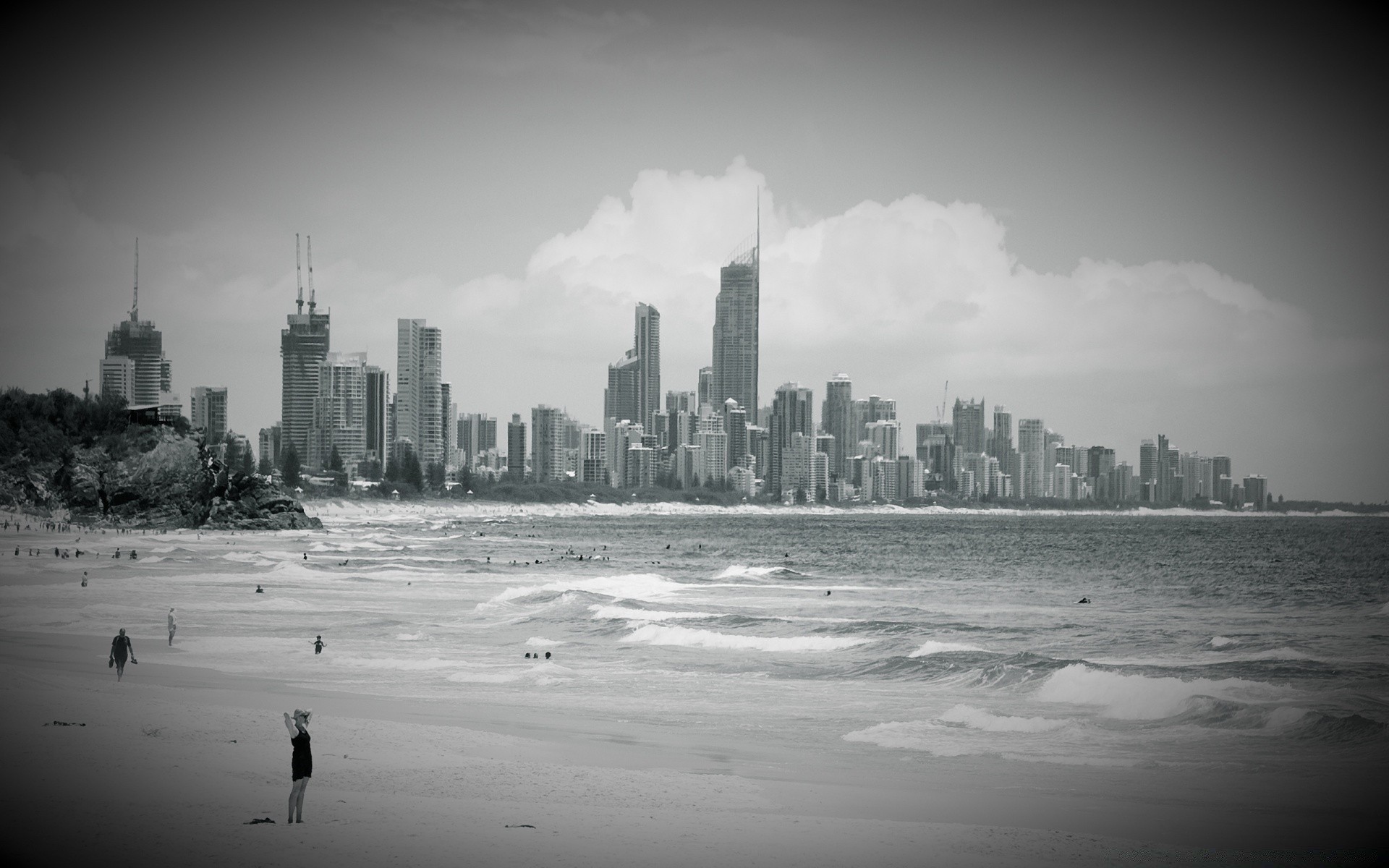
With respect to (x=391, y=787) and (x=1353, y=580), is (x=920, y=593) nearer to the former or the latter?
(x=1353, y=580)

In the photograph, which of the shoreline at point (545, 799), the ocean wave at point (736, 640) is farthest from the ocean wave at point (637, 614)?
the shoreline at point (545, 799)

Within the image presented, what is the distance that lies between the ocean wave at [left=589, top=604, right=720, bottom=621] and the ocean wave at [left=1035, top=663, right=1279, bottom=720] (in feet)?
63.6

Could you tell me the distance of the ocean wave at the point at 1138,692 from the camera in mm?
26797

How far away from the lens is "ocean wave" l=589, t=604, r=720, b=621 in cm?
4610

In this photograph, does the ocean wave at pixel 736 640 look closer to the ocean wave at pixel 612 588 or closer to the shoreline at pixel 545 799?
the ocean wave at pixel 612 588

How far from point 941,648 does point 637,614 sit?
1612 centimetres

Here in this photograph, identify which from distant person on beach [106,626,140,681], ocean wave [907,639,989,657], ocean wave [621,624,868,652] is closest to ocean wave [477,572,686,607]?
ocean wave [621,624,868,652]

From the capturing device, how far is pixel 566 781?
1903cm

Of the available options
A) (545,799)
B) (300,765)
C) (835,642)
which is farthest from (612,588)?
(300,765)

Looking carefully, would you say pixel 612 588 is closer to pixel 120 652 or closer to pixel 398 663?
pixel 398 663

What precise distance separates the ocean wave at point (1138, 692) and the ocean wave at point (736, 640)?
31.0ft

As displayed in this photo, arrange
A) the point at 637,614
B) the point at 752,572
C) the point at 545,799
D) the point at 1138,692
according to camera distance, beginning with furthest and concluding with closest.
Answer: the point at 752,572 < the point at 637,614 < the point at 1138,692 < the point at 545,799

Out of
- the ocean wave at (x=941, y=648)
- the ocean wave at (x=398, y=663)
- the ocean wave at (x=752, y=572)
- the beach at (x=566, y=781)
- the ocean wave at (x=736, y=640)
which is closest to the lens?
the beach at (x=566, y=781)

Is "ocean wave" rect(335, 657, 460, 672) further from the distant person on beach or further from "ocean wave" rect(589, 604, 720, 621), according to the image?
"ocean wave" rect(589, 604, 720, 621)
